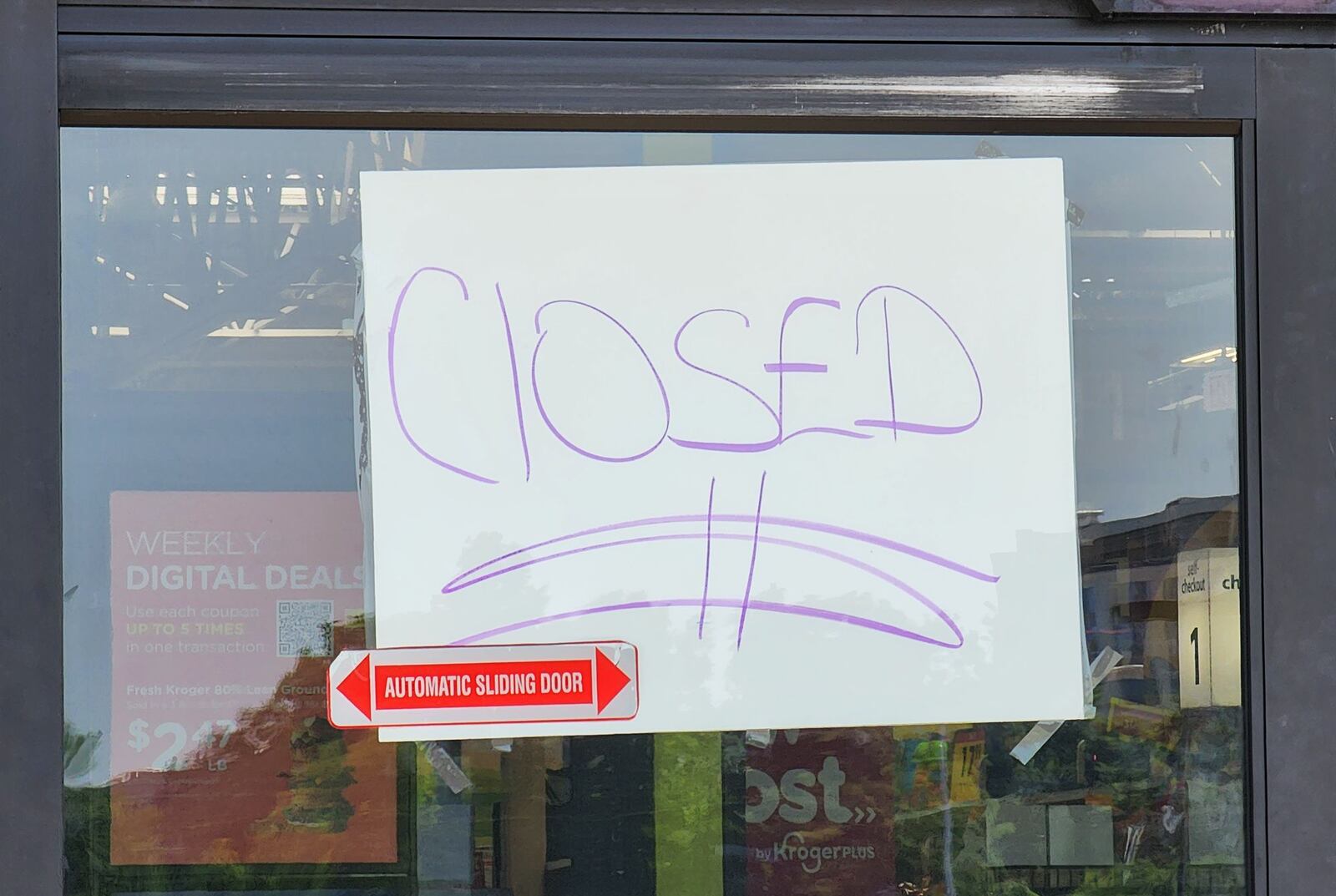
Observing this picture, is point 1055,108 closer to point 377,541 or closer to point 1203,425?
point 1203,425

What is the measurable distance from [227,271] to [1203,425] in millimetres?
1221

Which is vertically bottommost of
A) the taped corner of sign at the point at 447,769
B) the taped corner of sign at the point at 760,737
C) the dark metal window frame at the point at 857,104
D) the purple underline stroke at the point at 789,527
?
the taped corner of sign at the point at 447,769

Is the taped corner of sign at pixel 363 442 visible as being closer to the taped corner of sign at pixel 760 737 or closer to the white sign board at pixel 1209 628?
the taped corner of sign at pixel 760 737

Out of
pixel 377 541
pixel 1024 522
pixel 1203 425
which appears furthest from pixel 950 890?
pixel 377 541

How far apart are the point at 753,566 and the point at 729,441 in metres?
0.15

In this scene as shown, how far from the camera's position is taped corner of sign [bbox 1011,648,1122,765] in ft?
5.14

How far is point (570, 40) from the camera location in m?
1.54

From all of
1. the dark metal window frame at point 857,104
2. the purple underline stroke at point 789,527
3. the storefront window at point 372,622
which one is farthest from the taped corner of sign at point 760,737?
the dark metal window frame at point 857,104

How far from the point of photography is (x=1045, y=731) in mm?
1568

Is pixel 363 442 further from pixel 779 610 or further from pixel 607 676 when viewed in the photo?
pixel 779 610

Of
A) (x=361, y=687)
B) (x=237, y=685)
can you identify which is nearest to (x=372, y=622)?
(x=361, y=687)

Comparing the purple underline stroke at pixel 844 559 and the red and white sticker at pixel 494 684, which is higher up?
the purple underline stroke at pixel 844 559

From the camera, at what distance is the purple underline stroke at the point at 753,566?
4.99 feet

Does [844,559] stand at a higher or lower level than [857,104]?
lower
